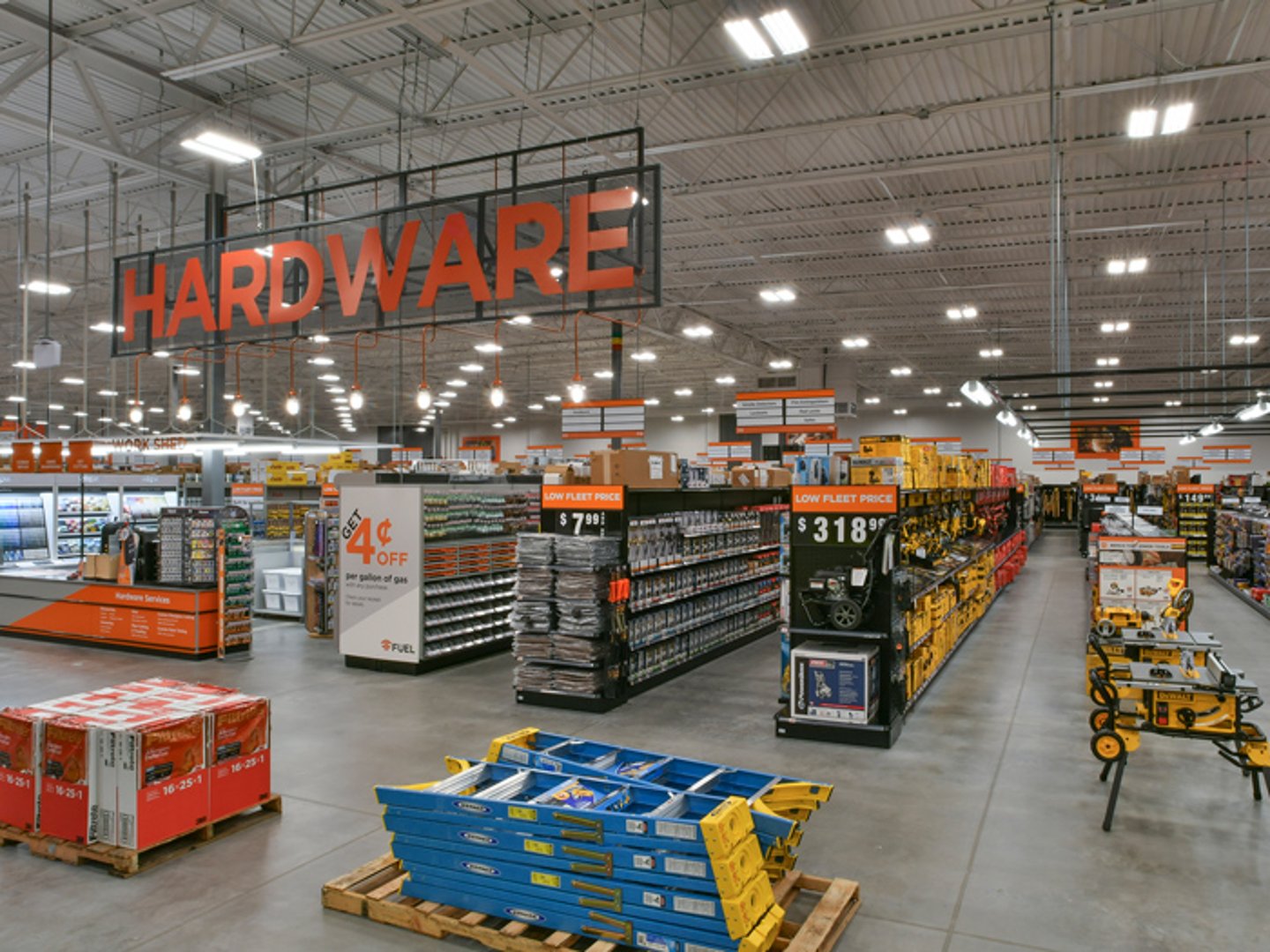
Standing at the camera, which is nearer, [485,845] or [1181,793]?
[485,845]

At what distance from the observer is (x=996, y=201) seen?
1228 cm

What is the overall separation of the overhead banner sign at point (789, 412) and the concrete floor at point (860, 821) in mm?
6492

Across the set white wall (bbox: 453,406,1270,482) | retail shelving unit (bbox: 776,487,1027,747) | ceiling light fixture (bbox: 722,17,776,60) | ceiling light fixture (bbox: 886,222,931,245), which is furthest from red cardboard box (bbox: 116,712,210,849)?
white wall (bbox: 453,406,1270,482)

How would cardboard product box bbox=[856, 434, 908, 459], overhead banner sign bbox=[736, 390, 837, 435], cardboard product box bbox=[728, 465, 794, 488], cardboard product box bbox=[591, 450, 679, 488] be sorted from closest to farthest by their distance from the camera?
cardboard product box bbox=[591, 450, 679, 488] < cardboard product box bbox=[856, 434, 908, 459] < cardboard product box bbox=[728, 465, 794, 488] < overhead banner sign bbox=[736, 390, 837, 435]

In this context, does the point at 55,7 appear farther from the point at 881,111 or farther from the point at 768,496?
the point at 768,496

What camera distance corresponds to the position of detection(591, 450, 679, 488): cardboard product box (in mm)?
7898

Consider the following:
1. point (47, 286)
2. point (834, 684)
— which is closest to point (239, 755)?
point (834, 684)

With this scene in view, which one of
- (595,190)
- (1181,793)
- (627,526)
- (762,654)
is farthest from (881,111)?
(1181,793)

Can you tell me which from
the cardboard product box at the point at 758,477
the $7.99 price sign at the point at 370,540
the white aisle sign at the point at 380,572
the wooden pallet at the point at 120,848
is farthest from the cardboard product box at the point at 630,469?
the wooden pallet at the point at 120,848

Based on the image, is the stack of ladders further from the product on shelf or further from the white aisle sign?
the product on shelf

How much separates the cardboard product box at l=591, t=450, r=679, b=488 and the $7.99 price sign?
236 cm

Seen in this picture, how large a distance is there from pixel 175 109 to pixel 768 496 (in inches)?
339

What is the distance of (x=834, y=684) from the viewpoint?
6.54 m

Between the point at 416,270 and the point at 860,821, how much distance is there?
5045 mm
